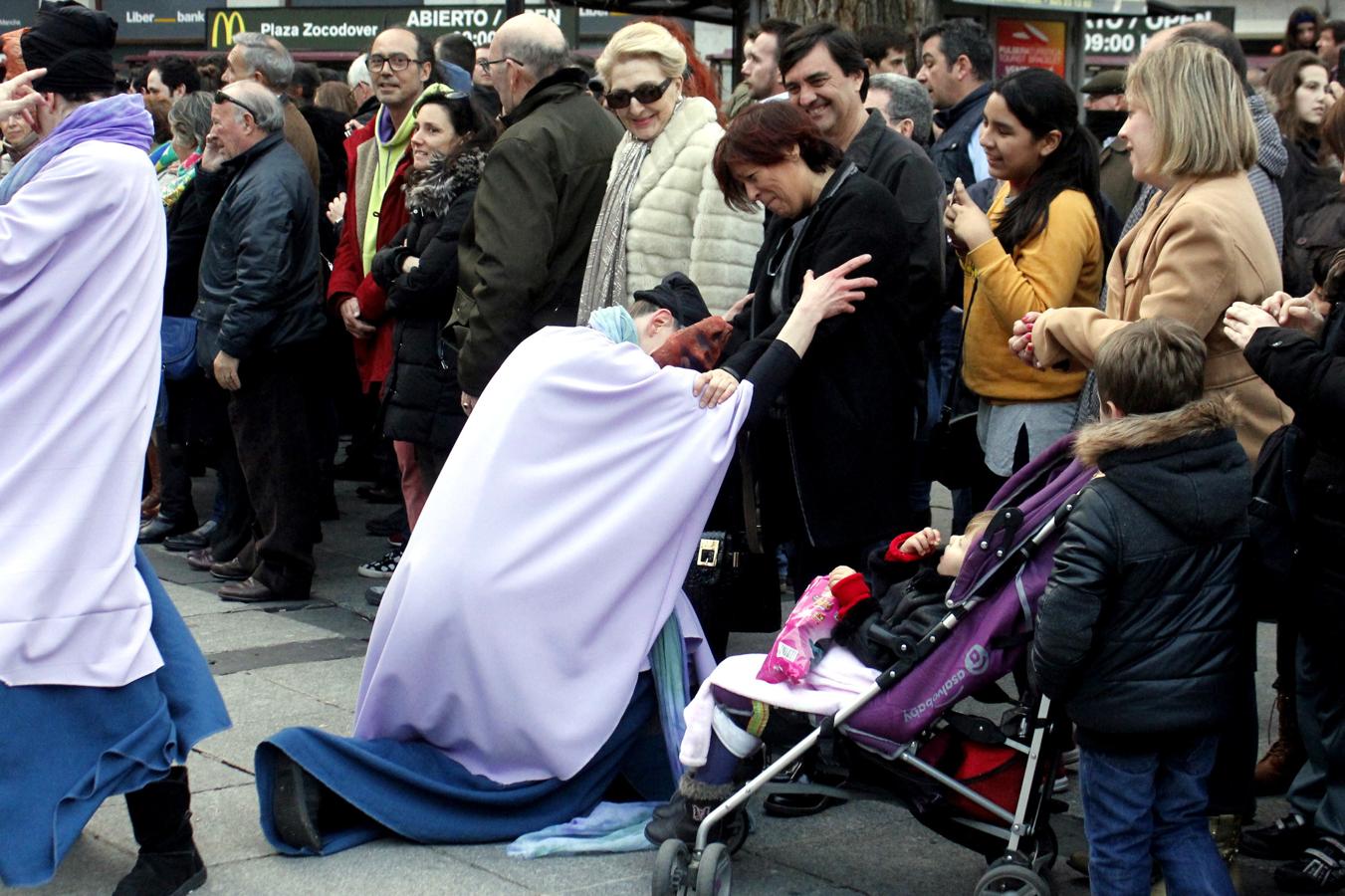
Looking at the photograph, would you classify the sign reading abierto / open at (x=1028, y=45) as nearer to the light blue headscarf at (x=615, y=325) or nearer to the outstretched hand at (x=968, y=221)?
the outstretched hand at (x=968, y=221)

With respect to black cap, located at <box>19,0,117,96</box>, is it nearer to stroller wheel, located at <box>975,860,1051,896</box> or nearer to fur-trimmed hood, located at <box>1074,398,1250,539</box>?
fur-trimmed hood, located at <box>1074,398,1250,539</box>

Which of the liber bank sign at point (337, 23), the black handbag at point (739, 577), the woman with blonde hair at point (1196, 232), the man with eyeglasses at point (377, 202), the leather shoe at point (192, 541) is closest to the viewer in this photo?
the woman with blonde hair at point (1196, 232)

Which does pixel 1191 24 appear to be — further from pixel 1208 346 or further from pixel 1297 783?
pixel 1297 783

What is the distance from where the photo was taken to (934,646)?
393 centimetres

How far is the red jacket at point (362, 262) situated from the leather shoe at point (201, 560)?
114 cm

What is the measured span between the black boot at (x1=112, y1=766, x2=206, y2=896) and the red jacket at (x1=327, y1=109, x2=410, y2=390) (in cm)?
357

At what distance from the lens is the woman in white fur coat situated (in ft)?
19.8

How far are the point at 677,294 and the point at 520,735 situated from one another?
1.43 m

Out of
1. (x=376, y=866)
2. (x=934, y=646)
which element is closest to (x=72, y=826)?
(x=376, y=866)

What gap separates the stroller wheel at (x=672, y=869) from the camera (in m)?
4.03

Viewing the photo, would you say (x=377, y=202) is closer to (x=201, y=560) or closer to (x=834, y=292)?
(x=201, y=560)

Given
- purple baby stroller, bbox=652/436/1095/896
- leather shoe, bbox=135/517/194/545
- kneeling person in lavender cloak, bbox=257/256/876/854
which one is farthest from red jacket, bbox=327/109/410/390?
purple baby stroller, bbox=652/436/1095/896

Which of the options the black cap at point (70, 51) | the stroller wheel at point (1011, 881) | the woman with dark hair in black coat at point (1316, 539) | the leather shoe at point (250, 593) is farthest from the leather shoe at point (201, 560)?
the woman with dark hair in black coat at point (1316, 539)

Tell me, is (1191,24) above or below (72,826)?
above
